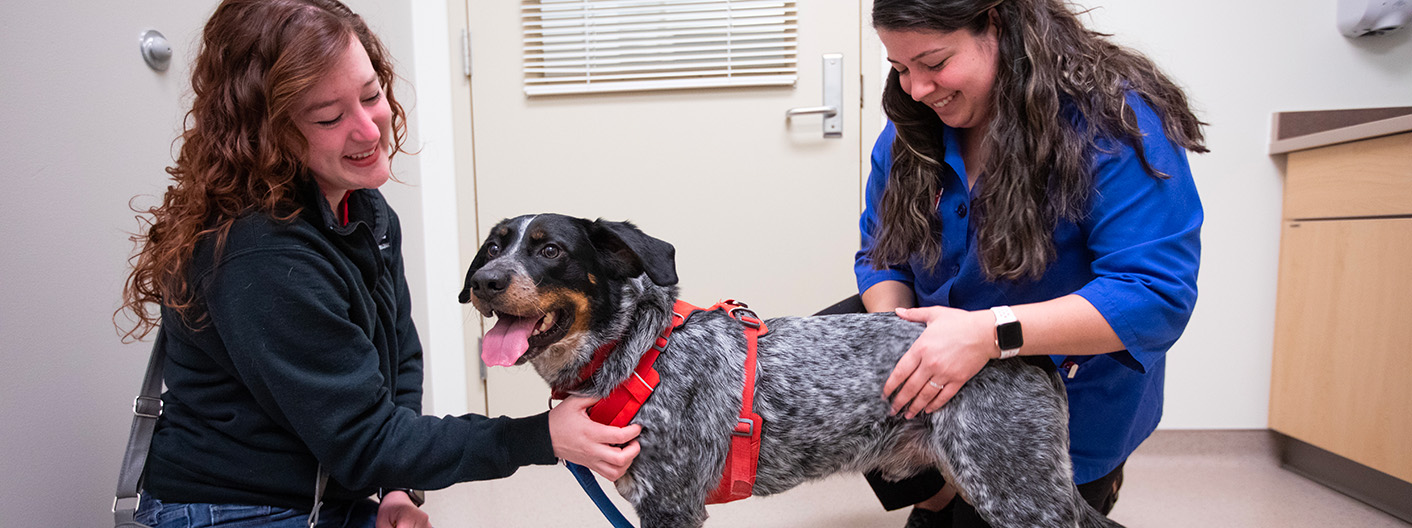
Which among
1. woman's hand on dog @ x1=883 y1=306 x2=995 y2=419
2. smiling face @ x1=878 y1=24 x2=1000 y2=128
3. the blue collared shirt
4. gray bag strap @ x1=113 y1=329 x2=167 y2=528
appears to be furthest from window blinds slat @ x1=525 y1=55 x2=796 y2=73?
gray bag strap @ x1=113 y1=329 x2=167 y2=528

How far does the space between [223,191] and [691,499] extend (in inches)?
38.5

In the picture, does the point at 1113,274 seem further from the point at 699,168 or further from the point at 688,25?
the point at 688,25

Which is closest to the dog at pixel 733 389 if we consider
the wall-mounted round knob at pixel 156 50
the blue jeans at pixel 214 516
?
the blue jeans at pixel 214 516

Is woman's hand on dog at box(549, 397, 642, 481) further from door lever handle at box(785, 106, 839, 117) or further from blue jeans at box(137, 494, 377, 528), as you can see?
door lever handle at box(785, 106, 839, 117)

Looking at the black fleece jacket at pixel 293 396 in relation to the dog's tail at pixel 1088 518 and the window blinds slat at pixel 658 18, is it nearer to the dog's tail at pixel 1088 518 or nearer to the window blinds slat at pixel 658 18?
the dog's tail at pixel 1088 518

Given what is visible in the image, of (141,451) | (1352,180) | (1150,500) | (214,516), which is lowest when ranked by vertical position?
(1150,500)

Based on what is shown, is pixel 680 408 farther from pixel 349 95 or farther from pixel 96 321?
pixel 96 321

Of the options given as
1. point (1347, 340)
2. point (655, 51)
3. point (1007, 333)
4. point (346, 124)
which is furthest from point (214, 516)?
point (1347, 340)

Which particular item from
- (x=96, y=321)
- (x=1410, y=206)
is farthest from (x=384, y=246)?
(x=1410, y=206)

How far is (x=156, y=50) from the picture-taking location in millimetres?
1776

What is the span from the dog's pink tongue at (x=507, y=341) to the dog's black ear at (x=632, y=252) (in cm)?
21

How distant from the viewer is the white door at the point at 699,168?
3.16 metres

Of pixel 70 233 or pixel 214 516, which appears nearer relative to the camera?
pixel 214 516

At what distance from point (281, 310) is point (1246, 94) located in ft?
11.4
